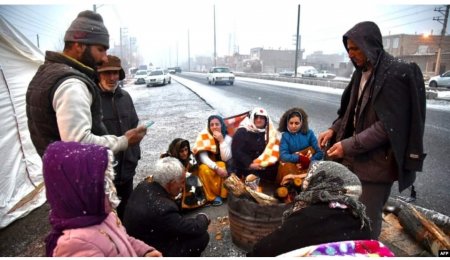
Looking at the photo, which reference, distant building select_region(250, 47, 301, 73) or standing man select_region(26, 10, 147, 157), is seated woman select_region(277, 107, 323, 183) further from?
distant building select_region(250, 47, 301, 73)

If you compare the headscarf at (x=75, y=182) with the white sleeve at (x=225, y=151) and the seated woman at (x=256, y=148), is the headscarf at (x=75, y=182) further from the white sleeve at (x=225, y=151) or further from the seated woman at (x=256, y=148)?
the white sleeve at (x=225, y=151)

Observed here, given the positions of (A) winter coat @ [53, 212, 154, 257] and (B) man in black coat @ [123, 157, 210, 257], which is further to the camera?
(B) man in black coat @ [123, 157, 210, 257]

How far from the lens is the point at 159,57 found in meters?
154

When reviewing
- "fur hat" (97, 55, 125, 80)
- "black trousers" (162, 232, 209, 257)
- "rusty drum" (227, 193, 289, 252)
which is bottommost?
"black trousers" (162, 232, 209, 257)

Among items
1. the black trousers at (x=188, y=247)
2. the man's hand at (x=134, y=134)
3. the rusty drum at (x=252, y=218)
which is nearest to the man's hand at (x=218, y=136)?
the rusty drum at (x=252, y=218)

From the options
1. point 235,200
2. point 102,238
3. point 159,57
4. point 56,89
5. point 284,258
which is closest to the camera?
point 284,258

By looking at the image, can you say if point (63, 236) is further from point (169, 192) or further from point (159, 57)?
point (159, 57)

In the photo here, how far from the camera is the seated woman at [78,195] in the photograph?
4.47 feet

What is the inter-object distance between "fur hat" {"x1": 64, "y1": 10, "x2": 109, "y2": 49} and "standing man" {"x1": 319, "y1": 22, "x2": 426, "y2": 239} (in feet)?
6.00

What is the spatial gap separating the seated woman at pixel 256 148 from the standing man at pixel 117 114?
161 centimetres

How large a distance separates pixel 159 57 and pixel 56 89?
160 metres

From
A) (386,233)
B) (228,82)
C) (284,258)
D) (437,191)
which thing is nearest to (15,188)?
(284,258)

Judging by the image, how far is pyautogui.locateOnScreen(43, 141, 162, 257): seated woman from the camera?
136 cm

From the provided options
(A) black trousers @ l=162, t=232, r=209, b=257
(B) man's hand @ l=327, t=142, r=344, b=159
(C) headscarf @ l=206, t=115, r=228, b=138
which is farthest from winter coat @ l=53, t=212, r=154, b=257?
(C) headscarf @ l=206, t=115, r=228, b=138
